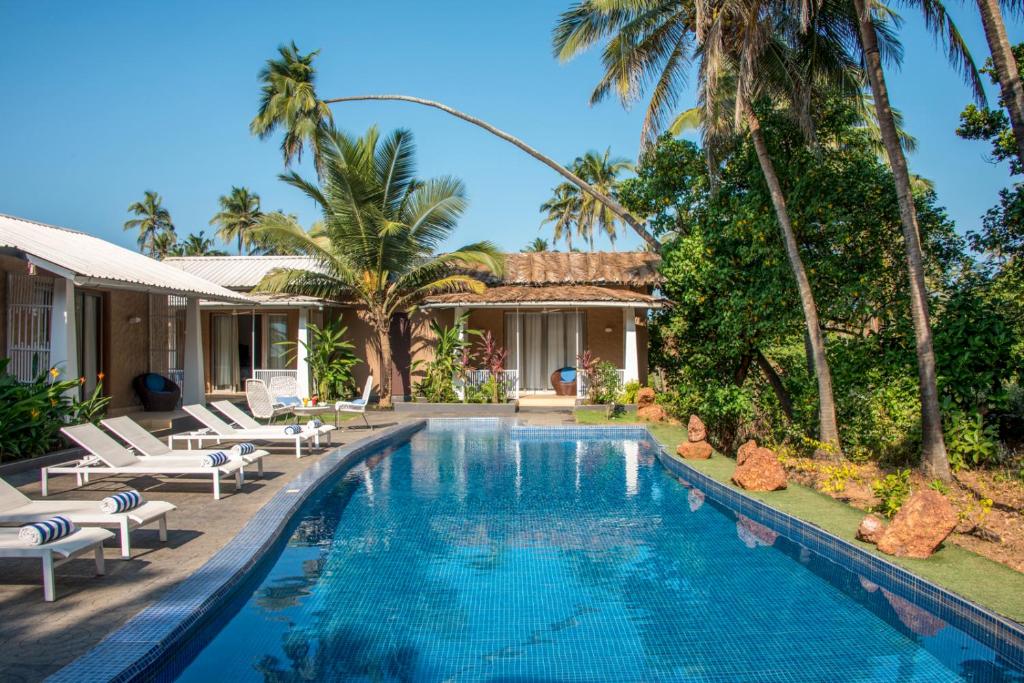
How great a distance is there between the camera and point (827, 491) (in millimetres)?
8930

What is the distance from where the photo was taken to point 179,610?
4613 millimetres

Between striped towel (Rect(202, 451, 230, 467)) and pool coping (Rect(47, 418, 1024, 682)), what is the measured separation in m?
0.73

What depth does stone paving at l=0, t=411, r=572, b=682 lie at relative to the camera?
4.11 m

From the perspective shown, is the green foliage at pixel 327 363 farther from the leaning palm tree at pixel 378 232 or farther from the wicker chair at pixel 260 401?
the wicker chair at pixel 260 401

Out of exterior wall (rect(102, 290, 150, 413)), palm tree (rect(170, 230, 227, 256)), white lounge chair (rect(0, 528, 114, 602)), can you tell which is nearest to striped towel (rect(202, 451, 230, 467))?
white lounge chair (rect(0, 528, 114, 602))

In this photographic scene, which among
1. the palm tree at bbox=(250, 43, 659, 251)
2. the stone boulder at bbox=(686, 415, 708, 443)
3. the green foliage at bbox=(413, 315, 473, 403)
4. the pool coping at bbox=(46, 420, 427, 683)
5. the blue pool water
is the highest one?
the palm tree at bbox=(250, 43, 659, 251)

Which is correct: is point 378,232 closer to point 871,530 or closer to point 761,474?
point 761,474

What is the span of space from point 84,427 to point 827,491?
883cm

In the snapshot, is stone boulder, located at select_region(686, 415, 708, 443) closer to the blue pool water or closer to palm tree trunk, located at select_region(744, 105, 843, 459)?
palm tree trunk, located at select_region(744, 105, 843, 459)

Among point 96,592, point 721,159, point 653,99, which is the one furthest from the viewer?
point 721,159

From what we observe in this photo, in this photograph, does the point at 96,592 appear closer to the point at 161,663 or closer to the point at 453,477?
the point at 161,663

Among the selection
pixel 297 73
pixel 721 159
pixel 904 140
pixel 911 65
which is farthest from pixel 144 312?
pixel 904 140

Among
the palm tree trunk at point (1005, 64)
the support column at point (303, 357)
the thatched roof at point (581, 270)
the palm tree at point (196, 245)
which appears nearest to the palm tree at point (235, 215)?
the palm tree at point (196, 245)

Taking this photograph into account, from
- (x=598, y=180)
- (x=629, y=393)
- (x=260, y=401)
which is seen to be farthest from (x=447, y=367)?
(x=598, y=180)
